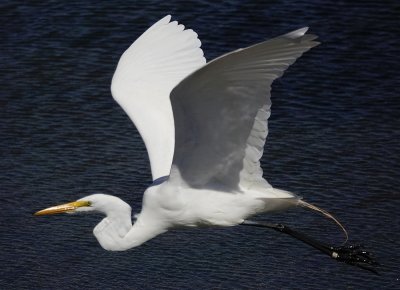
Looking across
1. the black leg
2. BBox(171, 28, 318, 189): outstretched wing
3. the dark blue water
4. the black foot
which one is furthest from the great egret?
the dark blue water

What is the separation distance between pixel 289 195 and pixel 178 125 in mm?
1070

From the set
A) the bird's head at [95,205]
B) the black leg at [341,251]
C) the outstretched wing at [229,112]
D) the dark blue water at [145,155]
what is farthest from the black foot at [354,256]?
the bird's head at [95,205]

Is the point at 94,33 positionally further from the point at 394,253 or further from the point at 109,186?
the point at 394,253

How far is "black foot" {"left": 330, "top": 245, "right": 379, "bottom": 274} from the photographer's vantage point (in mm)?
8359

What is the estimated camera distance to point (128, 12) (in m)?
12.6

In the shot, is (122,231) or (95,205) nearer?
(95,205)

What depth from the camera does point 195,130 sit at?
22.9ft

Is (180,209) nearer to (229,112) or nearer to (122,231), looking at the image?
(122,231)

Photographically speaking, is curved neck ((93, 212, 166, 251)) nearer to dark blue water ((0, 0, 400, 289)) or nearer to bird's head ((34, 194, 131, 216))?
bird's head ((34, 194, 131, 216))

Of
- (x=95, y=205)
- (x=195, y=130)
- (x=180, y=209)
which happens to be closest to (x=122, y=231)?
(x=95, y=205)

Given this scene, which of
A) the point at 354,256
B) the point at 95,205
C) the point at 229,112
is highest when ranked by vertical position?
the point at 229,112

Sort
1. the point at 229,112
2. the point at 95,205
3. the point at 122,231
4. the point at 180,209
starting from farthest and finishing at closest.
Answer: the point at 122,231
the point at 95,205
the point at 180,209
the point at 229,112

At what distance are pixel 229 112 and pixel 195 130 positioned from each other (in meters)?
0.32

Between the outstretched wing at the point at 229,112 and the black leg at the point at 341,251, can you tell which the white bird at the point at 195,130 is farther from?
the black leg at the point at 341,251
